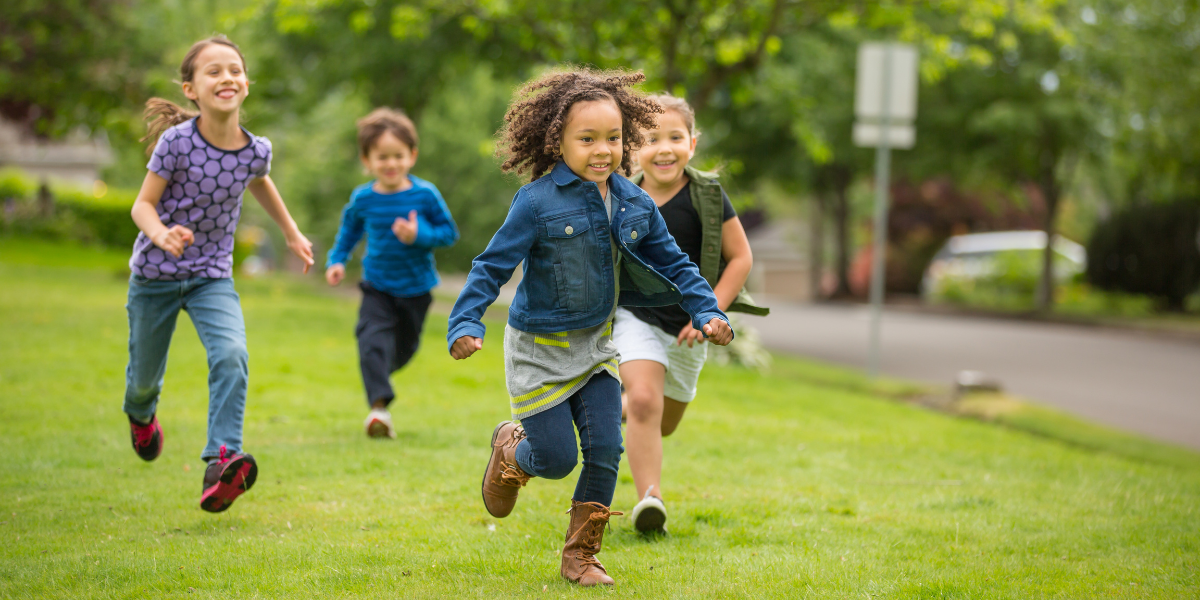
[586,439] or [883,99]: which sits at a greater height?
[883,99]

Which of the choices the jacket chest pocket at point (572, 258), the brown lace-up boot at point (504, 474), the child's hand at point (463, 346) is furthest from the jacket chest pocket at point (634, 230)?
the brown lace-up boot at point (504, 474)

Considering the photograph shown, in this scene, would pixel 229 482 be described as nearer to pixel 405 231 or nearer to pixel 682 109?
pixel 405 231

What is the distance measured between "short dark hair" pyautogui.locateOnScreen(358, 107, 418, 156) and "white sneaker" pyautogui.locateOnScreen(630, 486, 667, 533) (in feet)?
10.4

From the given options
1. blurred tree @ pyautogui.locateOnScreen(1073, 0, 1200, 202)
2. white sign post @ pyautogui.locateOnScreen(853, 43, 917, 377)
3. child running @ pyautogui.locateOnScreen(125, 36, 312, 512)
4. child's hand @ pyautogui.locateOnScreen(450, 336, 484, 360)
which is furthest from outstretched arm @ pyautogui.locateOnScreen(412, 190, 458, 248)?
blurred tree @ pyautogui.locateOnScreen(1073, 0, 1200, 202)

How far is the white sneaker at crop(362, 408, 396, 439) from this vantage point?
610 centimetres

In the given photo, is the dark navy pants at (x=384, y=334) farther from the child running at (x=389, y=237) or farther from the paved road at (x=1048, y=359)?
the paved road at (x=1048, y=359)

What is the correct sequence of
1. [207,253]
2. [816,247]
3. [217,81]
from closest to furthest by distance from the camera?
1. [217,81]
2. [207,253]
3. [816,247]

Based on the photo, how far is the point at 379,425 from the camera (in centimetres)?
611

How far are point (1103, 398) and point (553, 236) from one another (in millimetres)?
8957

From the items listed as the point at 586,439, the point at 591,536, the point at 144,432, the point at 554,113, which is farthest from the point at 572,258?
the point at 144,432

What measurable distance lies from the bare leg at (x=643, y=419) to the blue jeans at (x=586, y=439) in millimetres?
636

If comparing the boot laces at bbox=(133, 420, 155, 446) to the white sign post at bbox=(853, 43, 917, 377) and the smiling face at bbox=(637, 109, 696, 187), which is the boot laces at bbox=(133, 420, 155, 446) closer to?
the smiling face at bbox=(637, 109, 696, 187)

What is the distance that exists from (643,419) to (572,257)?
1.06 m

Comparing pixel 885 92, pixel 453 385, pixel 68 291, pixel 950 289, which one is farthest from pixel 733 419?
pixel 950 289
